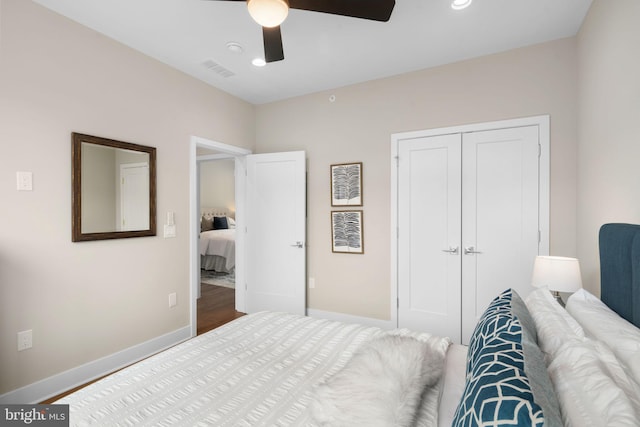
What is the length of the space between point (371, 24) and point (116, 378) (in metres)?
2.72

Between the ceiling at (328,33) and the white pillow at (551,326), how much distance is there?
2.03 metres

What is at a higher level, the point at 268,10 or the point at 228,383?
the point at 268,10

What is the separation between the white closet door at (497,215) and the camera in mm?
2762

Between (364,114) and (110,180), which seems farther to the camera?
(364,114)

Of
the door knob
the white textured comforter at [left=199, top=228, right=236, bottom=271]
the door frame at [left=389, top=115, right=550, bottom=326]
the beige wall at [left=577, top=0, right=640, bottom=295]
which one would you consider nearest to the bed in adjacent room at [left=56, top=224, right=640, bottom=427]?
the beige wall at [left=577, top=0, right=640, bottom=295]

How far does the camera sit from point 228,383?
131 centimetres

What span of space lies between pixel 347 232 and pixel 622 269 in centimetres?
246

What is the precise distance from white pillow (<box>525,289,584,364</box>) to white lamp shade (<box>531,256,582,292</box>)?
2.04 ft

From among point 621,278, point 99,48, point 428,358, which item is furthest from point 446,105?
point 99,48

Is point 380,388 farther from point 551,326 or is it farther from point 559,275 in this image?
point 559,275

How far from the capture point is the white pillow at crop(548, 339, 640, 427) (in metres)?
0.66

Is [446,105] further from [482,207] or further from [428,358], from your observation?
[428,358]

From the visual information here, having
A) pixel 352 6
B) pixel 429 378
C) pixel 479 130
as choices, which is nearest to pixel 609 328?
pixel 429 378

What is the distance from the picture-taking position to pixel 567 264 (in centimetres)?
197
